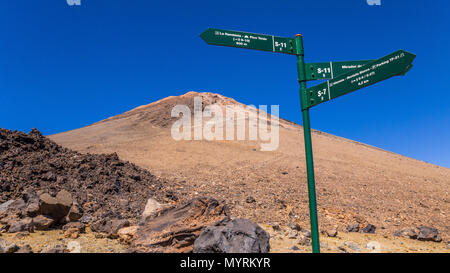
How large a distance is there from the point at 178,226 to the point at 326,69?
4.11 metres

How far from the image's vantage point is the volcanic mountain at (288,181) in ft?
36.8

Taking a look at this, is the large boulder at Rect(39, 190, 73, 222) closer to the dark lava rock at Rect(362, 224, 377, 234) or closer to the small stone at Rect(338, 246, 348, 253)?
the small stone at Rect(338, 246, 348, 253)

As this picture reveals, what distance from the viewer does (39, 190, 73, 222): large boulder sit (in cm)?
696

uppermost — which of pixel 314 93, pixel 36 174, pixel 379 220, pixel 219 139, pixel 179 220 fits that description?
pixel 219 139

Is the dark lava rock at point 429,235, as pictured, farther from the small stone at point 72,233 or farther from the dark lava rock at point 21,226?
the dark lava rock at point 21,226

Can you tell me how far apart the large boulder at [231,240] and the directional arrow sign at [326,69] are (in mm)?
2525

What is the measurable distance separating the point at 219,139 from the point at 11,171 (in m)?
20.0

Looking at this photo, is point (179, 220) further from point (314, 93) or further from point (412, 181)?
point (412, 181)

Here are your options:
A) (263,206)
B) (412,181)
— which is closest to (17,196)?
(263,206)

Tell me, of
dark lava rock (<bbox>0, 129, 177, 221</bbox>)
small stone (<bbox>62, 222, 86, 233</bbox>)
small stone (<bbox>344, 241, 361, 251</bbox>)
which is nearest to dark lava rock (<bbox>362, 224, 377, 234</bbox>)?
small stone (<bbox>344, 241, 361, 251</bbox>)

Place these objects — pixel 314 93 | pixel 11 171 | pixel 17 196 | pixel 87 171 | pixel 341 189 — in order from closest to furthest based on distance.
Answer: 1. pixel 314 93
2. pixel 17 196
3. pixel 11 171
4. pixel 87 171
5. pixel 341 189

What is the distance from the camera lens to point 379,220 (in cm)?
1121

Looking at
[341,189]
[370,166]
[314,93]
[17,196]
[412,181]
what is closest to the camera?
[314,93]

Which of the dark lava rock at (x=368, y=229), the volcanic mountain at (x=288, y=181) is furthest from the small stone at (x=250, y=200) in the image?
the dark lava rock at (x=368, y=229)
